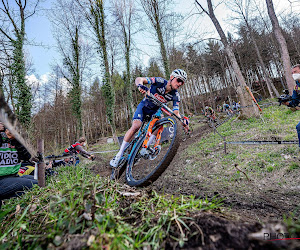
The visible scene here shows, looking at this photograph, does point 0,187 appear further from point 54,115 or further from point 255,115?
point 54,115

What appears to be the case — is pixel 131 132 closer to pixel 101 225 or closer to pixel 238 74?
pixel 101 225

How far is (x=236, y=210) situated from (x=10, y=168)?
14.0ft

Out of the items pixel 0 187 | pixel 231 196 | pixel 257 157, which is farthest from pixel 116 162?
pixel 257 157

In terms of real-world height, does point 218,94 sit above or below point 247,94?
above

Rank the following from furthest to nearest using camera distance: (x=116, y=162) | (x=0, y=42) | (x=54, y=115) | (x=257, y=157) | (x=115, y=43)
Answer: (x=54, y=115) < (x=115, y=43) < (x=0, y=42) < (x=257, y=157) < (x=116, y=162)

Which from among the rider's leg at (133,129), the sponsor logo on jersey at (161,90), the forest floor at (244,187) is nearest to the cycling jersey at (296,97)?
the forest floor at (244,187)

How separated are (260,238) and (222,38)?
12.6 m

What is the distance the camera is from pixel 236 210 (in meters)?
2.48

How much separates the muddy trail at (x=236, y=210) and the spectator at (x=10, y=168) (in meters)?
1.98

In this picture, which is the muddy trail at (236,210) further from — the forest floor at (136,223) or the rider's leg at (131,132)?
the rider's leg at (131,132)

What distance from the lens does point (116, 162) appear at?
3564 millimetres

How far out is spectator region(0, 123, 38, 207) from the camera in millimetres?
2715

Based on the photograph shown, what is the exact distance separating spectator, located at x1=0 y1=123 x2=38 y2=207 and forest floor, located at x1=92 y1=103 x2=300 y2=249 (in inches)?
79.9

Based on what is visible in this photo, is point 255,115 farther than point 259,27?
No
